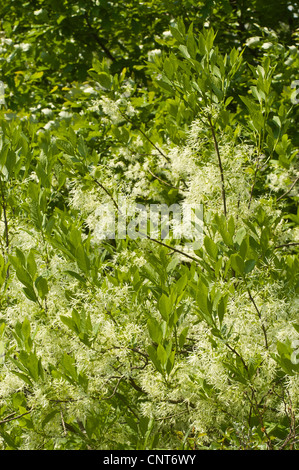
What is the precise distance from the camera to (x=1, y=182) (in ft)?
6.51

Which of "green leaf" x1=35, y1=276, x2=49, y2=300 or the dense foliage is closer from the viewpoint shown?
the dense foliage

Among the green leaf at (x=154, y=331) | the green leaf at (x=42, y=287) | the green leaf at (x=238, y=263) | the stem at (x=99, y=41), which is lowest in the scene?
the green leaf at (x=154, y=331)

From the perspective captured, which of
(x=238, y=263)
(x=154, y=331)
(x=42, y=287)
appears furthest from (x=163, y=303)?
(x=42, y=287)

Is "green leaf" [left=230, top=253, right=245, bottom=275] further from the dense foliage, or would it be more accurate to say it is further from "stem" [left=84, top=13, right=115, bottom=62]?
"stem" [left=84, top=13, right=115, bottom=62]

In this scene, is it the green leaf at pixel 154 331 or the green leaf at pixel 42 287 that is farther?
the green leaf at pixel 42 287

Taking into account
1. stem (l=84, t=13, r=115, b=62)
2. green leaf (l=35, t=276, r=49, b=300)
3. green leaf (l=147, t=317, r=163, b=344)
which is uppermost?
stem (l=84, t=13, r=115, b=62)

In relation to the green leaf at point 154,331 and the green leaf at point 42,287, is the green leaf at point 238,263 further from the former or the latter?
the green leaf at point 42,287

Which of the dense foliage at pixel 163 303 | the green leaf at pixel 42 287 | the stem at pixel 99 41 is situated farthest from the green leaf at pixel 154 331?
the stem at pixel 99 41

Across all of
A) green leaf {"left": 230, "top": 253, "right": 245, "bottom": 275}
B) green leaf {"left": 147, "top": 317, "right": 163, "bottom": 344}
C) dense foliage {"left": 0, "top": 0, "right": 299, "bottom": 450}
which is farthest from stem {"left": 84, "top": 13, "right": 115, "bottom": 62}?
green leaf {"left": 147, "top": 317, "right": 163, "bottom": 344}

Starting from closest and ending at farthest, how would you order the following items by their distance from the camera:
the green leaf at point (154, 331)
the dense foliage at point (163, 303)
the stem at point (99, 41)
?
the green leaf at point (154, 331)
the dense foliage at point (163, 303)
the stem at point (99, 41)

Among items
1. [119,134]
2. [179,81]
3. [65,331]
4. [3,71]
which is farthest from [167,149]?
[3,71]

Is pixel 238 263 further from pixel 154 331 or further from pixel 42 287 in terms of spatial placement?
pixel 42 287
